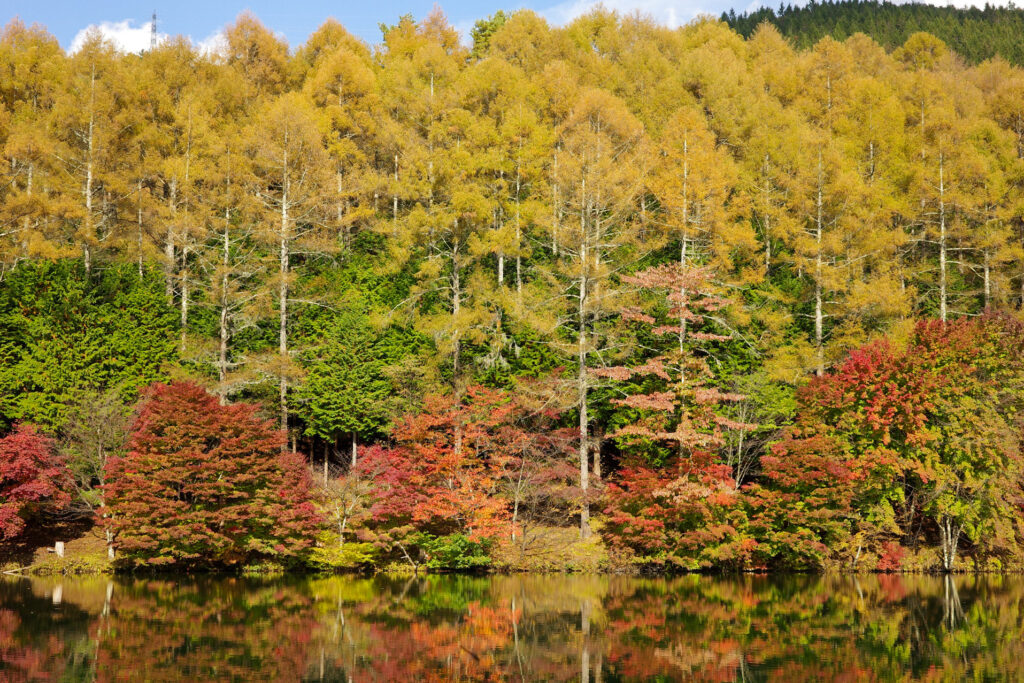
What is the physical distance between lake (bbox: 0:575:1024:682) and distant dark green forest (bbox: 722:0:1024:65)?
74.1 metres

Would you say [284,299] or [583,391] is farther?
[284,299]

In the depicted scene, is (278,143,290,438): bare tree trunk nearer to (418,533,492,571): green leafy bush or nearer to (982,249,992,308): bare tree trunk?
(418,533,492,571): green leafy bush

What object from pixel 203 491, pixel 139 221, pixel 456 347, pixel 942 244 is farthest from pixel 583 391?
pixel 139 221

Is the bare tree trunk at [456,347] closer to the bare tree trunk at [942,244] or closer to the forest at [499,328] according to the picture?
the forest at [499,328]

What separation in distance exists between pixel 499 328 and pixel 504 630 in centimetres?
1755

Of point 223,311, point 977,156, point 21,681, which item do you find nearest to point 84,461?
point 223,311

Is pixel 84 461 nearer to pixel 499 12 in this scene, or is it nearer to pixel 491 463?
pixel 491 463

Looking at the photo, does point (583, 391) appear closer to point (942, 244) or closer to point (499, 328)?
point (499, 328)

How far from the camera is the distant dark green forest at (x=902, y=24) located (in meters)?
96.0

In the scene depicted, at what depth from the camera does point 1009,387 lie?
31344 mm

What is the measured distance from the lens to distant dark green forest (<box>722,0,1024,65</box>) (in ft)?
315

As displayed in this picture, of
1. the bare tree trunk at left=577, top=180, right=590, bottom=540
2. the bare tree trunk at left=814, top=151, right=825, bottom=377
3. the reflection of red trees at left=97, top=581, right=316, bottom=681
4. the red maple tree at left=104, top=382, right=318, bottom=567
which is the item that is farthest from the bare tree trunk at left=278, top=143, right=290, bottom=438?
the bare tree trunk at left=814, top=151, right=825, bottom=377

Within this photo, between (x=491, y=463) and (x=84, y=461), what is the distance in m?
13.7

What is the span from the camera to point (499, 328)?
3500cm
